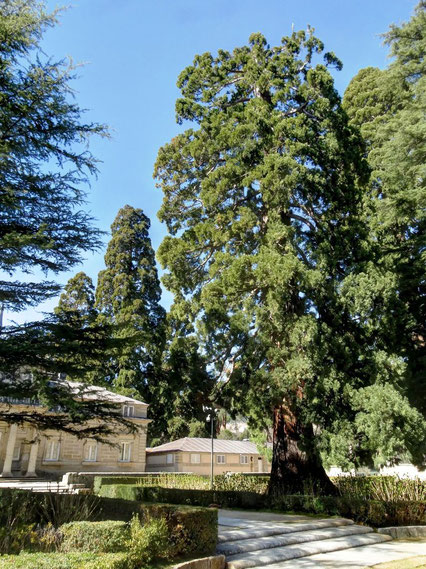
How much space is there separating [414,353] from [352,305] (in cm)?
475

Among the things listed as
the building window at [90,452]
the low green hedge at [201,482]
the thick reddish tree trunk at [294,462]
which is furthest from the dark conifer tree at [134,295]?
the thick reddish tree trunk at [294,462]

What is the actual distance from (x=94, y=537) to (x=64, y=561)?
1.11m

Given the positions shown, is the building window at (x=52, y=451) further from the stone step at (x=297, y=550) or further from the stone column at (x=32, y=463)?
the stone step at (x=297, y=550)

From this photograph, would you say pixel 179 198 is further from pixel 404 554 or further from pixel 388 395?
pixel 404 554

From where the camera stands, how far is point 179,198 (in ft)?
58.4

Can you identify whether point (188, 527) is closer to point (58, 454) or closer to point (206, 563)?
point (206, 563)

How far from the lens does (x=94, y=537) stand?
6.11 m

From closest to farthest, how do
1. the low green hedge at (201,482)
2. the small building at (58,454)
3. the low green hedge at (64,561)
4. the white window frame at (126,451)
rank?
1. the low green hedge at (64,561)
2. the low green hedge at (201,482)
3. the small building at (58,454)
4. the white window frame at (126,451)

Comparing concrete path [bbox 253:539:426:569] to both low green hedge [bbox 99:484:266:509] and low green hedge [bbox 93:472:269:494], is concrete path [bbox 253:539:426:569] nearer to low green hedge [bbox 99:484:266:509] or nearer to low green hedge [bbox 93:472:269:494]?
low green hedge [bbox 99:484:266:509]

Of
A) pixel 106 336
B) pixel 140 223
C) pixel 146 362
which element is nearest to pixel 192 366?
pixel 106 336

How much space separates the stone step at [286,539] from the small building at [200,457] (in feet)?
80.0

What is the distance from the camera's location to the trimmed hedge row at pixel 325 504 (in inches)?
431

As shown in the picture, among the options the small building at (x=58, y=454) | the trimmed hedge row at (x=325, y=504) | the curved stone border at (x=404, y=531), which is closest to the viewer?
the curved stone border at (x=404, y=531)

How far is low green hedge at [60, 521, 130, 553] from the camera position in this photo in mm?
5991
